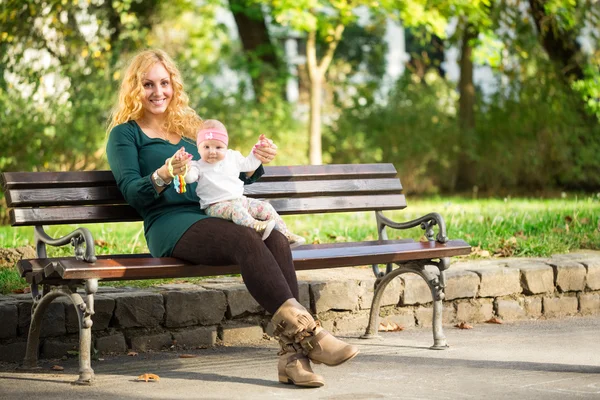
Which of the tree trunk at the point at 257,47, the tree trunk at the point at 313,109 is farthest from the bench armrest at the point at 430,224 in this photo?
the tree trunk at the point at 257,47

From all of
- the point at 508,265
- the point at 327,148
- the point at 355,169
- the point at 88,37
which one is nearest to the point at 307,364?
the point at 355,169

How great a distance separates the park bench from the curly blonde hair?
13.5 inches

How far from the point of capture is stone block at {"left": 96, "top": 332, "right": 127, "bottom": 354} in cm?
538

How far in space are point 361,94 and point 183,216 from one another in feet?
39.7

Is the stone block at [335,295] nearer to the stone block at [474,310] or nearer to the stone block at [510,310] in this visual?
the stone block at [474,310]

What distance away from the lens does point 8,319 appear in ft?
16.9

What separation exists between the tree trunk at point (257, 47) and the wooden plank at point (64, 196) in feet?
34.6

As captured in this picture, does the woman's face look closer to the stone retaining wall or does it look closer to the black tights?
the black tights

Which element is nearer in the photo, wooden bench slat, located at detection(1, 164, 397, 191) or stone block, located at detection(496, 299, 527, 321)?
wooden bench slat, located at detection(1, 164, 397, 191)

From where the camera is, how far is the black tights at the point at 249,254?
4551 millimetres

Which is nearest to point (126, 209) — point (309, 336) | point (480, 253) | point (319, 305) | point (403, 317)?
point (319, 305)

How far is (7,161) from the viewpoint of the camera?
1180cm

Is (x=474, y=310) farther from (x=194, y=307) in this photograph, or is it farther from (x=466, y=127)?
(x=466, y=127)

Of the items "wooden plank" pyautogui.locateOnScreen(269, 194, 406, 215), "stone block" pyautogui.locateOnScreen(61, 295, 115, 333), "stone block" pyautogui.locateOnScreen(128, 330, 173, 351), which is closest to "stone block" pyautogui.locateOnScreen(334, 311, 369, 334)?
"wooden plank" pyautogui.locateOnScreen(269, 194, 406, 215)
